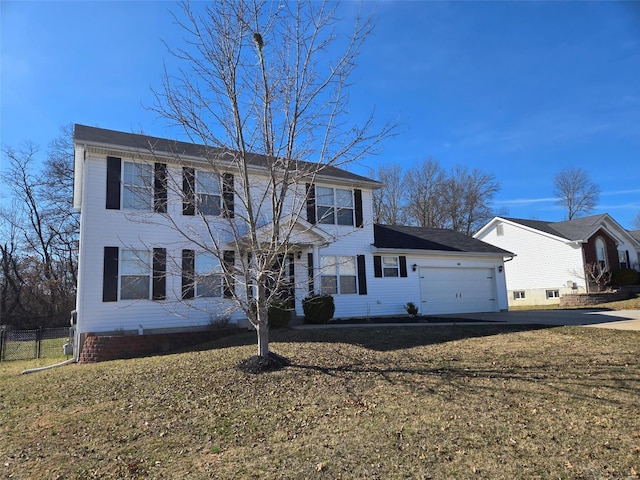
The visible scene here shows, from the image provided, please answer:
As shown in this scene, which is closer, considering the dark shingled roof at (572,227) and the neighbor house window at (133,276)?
the neighbor house window at (133,276)

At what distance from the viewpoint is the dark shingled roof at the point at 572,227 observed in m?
26.3

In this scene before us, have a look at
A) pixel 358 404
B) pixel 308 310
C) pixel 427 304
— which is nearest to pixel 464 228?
pixel 427 304

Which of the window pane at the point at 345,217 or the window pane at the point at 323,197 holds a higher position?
the window pane at the point at 323,197

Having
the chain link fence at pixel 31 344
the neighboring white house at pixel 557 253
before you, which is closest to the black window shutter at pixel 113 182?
the chain link fence at pixel 31 344

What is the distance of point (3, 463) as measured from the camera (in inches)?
187

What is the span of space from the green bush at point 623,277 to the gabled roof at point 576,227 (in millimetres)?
2942

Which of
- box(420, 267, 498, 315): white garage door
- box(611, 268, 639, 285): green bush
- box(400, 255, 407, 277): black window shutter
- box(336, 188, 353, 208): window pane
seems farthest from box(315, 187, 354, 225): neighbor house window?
box(611, 268, 639, 285): green bush

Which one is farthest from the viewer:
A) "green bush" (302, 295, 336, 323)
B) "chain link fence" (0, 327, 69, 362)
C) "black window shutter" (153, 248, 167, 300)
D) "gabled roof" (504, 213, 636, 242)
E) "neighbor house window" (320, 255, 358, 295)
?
"gabled roof" (504, 213, 636, 242)

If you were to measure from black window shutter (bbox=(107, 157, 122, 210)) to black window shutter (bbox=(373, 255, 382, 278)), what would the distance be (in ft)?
30.1

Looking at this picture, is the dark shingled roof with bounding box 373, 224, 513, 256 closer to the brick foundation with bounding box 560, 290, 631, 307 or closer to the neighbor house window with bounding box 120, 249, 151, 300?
the brick foundation with bounding box 560, 290, 631, 307

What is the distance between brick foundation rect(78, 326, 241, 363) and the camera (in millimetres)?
11234

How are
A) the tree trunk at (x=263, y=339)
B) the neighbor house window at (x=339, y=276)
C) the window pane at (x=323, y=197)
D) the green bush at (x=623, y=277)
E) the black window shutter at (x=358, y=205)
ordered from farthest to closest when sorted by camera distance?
1. the green bush at (x=623, y=277)
2. the black window shutter at (x=358, y=205)
3. the window pane at (x=323, y=197)
4. the neighbor house window at (x=339, y=276)
5. the tree trunk at (x=263, y=339)

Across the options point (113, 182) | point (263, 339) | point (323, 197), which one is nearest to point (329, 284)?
point (323, 197)

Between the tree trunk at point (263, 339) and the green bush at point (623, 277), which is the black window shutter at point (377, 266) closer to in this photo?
the tree trunk at point (263, 339)
